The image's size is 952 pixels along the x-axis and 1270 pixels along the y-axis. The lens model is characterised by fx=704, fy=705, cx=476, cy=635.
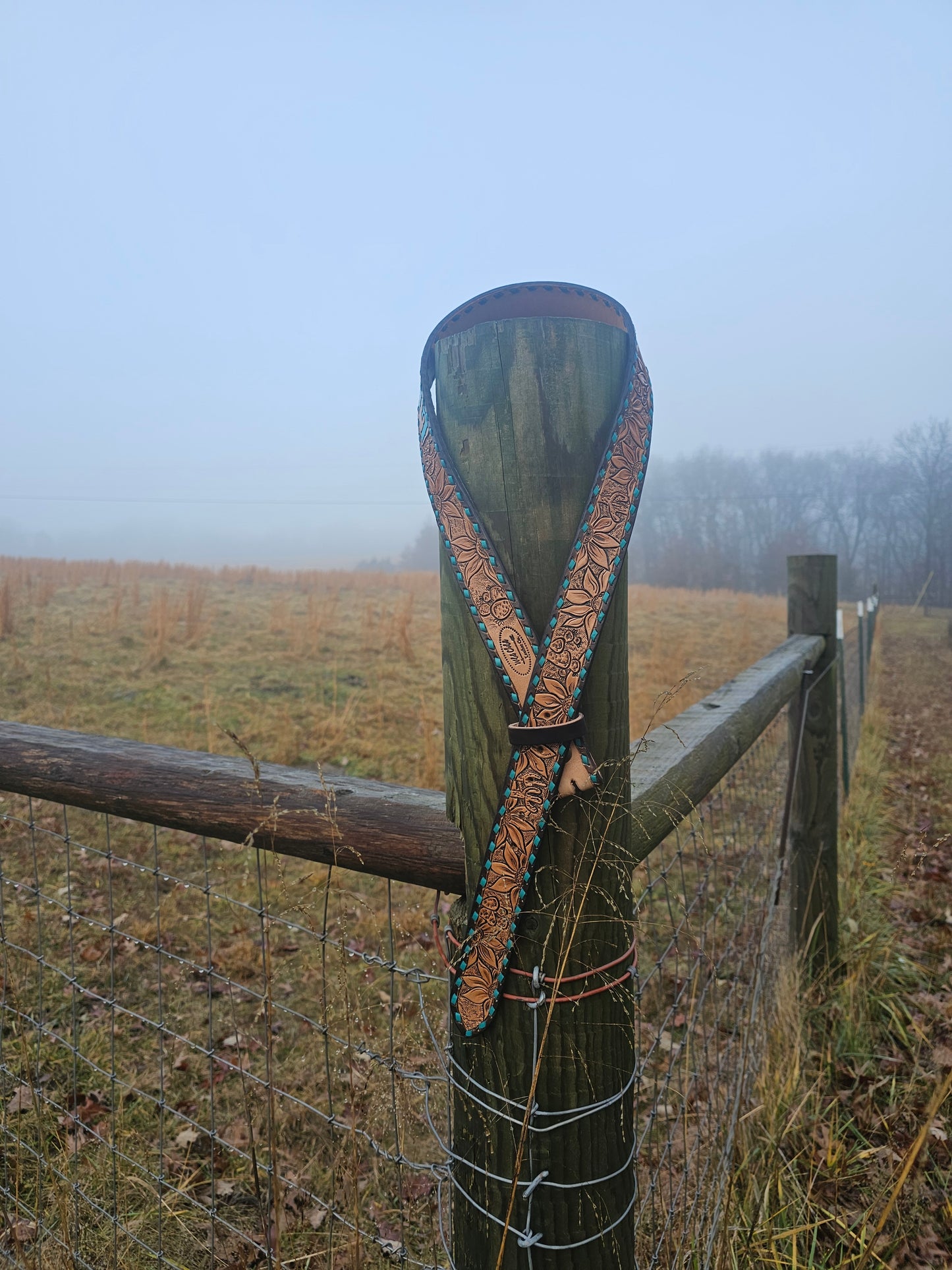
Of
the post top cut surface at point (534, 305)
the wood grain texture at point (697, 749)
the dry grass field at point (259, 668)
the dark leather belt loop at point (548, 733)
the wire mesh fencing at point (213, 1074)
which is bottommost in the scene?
the wire mesh fencing at point (213, 1074)

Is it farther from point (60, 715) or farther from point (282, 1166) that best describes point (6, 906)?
point (60, 715)

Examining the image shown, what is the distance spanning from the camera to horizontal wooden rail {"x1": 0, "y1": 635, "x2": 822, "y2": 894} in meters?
0.94

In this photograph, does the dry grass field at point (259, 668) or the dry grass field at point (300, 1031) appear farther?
the dry grass field at point (259, 668)

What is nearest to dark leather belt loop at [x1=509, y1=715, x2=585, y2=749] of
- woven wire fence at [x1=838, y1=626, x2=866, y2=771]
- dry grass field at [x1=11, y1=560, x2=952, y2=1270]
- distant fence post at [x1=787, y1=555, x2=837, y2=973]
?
dry grass field at [x1=11, y1=560, x2=952, y2=1270]

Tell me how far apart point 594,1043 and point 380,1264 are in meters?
1.44

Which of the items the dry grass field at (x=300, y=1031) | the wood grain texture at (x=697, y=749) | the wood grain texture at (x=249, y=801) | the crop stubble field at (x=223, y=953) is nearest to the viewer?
the wood grain texture at (x=249, y=801)

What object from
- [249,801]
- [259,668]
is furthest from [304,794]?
[259,668]

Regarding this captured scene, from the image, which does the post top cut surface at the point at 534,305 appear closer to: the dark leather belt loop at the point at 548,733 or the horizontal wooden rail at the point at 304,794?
the dark leather belt loop at the point at 548,733

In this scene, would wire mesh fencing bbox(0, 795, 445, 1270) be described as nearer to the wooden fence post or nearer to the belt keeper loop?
the wooden fence post

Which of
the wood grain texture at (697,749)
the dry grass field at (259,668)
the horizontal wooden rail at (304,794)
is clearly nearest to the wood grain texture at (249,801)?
the horizontal wooden rail at (304,794)

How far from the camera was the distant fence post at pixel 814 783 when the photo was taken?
2758 millimetres

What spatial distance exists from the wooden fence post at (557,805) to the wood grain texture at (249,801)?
85 mm

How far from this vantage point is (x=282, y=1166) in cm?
203

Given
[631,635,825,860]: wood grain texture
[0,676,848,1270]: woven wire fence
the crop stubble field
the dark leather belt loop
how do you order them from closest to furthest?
1. the dark leather belt loop
2. [631,635,825,860]: wood grain texture
3. [0,676,848,1270]: woven wire fence
4. the crop stubble field
